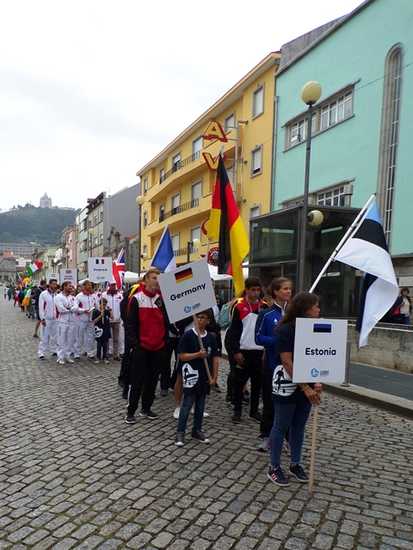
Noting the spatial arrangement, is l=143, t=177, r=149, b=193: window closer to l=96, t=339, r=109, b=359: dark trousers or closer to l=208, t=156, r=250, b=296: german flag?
l=96, t=339, r=109, b=359: dark trousers

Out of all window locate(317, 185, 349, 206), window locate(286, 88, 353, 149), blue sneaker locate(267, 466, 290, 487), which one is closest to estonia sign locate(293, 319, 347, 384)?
blue sneaker locate(267, 466, 290, 487)

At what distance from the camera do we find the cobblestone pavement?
10.7 ft

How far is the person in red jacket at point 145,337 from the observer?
222 inches

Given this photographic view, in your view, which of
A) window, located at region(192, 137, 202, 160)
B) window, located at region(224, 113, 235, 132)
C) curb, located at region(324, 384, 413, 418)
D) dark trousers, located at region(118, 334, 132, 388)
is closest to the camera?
curb, located at region(324, 384, 413, 418)

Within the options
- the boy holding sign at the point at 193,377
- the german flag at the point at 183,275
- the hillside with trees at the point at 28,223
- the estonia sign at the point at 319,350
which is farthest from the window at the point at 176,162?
the hillside with trees at the point at 28,223

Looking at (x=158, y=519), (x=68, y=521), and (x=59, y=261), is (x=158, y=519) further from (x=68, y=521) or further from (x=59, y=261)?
(x=59, y=261)

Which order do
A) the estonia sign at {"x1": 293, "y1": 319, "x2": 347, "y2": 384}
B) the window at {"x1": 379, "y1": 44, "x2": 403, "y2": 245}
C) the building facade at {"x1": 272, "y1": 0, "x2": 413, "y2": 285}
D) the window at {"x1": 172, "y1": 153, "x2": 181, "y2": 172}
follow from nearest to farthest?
the estonia sign at {"x1": 293, "y1": 319, "x2": 347, "y2": 384}
the building facade at {"x1": 272, "y1": 0, "x2": 413, "y2": 285}
the window at {"x1": 379, "y1": 44, "x2": 403, "y2": 245}
the window at {"x1": 172, "y1": 153, "x2": 181, "y2": 172}

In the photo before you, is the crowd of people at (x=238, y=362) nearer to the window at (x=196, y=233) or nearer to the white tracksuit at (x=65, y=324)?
the white tracksuit at (x=65, y=324)

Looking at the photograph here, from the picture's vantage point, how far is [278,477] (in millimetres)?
4090

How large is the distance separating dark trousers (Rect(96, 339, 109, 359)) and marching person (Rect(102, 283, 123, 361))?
0.85 feet

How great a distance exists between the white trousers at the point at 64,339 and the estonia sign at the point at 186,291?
19.7 feet

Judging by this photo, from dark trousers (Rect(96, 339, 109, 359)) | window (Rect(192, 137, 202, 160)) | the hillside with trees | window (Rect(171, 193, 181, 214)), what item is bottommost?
dark trousers (Rect(96, 339, 109, 359))

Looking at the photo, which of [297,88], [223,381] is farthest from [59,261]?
[223,381]

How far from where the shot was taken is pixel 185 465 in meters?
4.45
